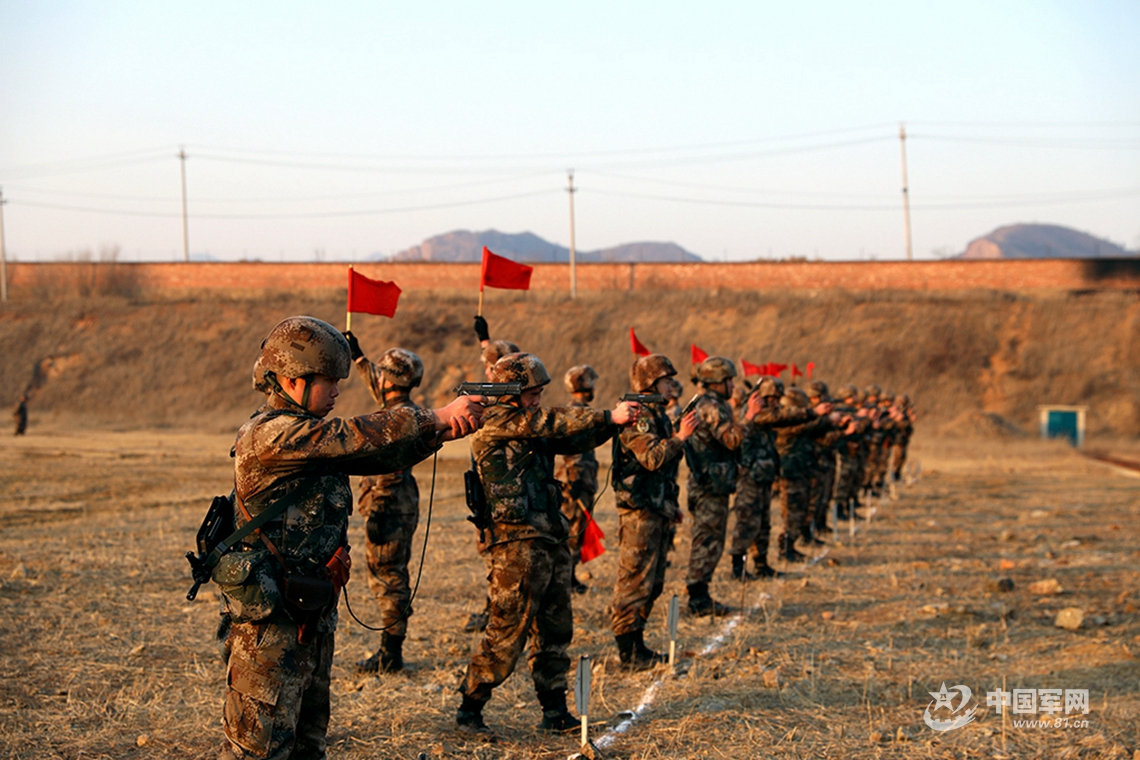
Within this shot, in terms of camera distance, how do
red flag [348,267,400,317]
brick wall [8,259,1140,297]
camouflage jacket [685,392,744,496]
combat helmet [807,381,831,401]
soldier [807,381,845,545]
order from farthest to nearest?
1. brick wall [8,259,1140,297]
2. combat helmet [807,381,831,401]
3. soldier [807,381,845,545]
4. camouflage jacket [685,392,744,496]
5. red flag [348,267,400,317]

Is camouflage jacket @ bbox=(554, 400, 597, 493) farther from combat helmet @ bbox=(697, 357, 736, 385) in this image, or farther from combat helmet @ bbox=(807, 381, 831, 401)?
combat helmet @ bbox=(807, 381, 831, 401)

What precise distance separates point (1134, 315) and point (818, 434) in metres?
35.2

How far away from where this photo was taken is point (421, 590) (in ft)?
36.5

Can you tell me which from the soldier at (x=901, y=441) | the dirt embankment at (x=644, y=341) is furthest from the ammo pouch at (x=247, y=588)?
the dirt embankment at (x=644, y=341)

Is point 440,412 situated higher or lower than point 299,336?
lower

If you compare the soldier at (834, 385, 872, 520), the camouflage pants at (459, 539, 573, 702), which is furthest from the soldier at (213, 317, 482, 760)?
the soldier at (834, 385, 872, 520)

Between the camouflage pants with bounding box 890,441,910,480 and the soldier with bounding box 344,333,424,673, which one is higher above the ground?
the soldier with bounding box 344,333,424,673

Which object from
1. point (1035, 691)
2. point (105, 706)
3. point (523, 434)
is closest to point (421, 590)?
point (105, 706)

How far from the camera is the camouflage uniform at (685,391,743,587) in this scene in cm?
1012

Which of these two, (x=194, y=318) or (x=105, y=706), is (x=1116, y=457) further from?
(x=194, y=318)

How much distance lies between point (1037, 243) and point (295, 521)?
626 ft

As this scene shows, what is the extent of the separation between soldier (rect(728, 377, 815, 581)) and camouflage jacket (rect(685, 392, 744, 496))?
5.93 feet

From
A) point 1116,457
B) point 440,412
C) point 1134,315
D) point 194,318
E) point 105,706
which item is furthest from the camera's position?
point 194,318

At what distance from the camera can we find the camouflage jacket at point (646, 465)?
26.7 feet
